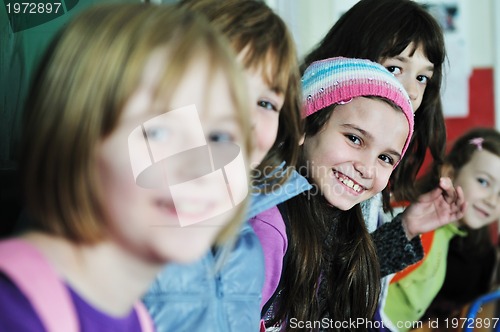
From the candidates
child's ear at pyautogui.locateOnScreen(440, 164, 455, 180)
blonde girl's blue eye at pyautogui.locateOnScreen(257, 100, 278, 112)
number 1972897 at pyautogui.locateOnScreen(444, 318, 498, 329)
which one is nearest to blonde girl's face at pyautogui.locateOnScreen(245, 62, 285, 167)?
blonde girl's blue eye at pyautogui.locateOnScreen(257, 100, 278, 112)

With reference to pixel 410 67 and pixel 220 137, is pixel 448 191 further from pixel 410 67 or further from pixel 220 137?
pixel 220 137

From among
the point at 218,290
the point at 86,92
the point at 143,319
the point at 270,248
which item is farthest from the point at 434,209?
the point at 86,92

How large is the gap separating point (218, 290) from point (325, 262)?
0.97ft

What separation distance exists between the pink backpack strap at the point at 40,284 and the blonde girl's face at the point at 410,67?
2.26 ft

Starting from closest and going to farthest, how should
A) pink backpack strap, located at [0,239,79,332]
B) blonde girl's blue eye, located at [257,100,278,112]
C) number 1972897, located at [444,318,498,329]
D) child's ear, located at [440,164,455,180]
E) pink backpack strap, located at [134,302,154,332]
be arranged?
pink backpack strap, located at [0,239,79,332]
pink backpack strap, located at [134,302,154,332]
blonde girl's blue eye, located at [257,100,278,112]
number 1972897, located at [444,318,498,329]
child's ear, located at [440,164,455,180]

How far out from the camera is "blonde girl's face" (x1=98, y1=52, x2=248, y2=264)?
17.3 inches

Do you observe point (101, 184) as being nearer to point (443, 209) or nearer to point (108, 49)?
point (108, 49)

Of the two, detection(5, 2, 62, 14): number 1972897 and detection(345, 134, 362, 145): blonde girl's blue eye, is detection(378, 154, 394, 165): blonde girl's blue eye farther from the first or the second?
detection(5, 2, 62, 14): number 1972897

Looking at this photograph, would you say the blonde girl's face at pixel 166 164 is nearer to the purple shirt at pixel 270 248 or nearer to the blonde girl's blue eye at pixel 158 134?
the blonde girl's blue eye at pixel 158 134

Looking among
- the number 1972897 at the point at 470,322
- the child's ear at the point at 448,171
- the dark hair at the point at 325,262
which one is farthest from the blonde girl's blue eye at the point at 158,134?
the child's ear at the point at 448,171

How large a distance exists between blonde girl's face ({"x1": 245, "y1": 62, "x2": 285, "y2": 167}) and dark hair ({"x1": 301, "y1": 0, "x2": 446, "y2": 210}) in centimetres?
38

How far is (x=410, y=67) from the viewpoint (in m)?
1.02

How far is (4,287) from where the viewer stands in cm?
42

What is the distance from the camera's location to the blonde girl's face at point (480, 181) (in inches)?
55.0
